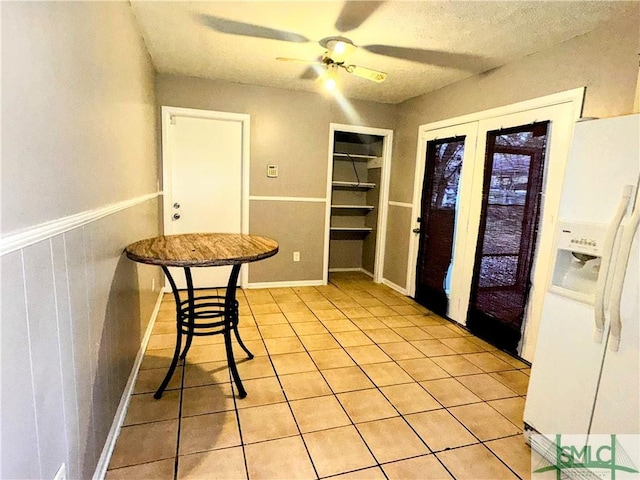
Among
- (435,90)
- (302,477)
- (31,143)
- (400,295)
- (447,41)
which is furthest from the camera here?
(400,295)

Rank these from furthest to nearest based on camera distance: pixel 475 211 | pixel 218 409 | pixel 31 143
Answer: pixel 475 211 → pixel 218 409 → pixel 31 143

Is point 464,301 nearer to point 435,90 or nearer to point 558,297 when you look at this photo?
point 558,297

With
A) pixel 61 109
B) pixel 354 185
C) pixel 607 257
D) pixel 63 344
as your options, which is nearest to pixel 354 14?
pixel 61 109

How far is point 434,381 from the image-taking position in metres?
2.34

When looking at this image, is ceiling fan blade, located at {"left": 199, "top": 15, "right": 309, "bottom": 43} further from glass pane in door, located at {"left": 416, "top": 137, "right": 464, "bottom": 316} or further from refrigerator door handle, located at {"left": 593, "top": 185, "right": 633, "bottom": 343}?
refrigerator door handle, located at {"left": 593, "top": 185, "right": 633, "bottom": 343}

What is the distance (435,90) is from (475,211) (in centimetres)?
146

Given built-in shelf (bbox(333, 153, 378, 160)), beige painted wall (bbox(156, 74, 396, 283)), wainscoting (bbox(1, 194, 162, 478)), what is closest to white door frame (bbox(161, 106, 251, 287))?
beige painted wall (bbox(156, 74, 396, 283))

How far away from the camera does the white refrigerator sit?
135cm

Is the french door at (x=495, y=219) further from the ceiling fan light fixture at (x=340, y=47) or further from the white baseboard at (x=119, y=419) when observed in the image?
the white baseboard at (x=119, y=419)

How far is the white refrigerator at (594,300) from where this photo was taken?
1.35m

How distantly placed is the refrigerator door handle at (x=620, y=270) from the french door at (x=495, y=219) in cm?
117

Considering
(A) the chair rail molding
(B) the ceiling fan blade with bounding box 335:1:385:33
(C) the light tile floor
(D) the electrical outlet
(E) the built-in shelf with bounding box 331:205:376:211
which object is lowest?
(C) the light tile floor

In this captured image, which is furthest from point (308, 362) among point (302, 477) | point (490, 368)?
point (490, 368)

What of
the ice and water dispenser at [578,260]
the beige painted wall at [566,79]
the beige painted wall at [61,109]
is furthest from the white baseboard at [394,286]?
the beige painted wall at [61,109]
